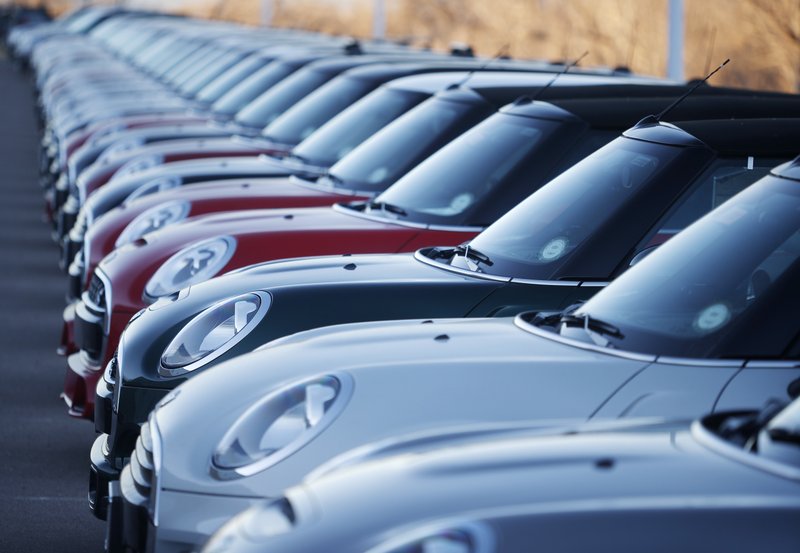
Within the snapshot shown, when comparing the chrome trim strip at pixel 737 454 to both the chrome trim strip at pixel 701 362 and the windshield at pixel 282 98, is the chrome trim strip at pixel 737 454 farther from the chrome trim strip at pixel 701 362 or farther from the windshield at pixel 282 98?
the windshield at pixel 282 98

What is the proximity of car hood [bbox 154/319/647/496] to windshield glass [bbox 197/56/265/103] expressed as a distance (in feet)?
38.2

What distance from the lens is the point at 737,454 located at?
3.05 meters

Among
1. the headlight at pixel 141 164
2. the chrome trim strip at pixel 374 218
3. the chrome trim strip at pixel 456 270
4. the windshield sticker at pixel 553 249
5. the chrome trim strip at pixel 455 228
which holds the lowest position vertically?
the headlight at pixel 141 164

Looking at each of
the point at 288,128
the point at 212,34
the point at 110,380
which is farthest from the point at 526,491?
the point at 212,34

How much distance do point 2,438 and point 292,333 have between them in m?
2.56

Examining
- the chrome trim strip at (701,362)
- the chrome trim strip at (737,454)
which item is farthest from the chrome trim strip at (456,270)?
the chrome trim strip at (737,454)

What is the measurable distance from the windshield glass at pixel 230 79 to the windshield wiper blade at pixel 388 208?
28.8ft

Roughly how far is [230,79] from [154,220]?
8.05m

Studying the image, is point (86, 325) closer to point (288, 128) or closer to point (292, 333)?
point (292, 333)

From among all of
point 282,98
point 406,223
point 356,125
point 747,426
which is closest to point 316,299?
point 406,223

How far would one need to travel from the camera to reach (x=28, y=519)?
6.03 metres

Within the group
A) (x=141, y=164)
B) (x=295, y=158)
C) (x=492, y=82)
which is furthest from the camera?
(x=141, y=164)

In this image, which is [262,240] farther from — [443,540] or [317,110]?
[317,110]

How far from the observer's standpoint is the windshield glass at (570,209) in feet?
18.2
